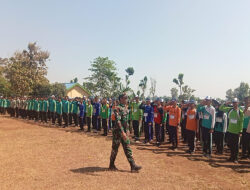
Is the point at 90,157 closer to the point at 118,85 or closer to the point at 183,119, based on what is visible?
the point at 183,119

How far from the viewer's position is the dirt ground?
4816 millimetres

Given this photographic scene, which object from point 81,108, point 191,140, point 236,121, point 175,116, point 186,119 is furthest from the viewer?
point 81,108

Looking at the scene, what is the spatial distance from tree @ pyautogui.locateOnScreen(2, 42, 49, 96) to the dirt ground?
68.8 feet

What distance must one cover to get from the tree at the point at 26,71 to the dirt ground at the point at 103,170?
2097cm

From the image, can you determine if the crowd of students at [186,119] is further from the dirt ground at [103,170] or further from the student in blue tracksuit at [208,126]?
the dirt ground at [103,170]

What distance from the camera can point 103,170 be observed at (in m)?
5.69

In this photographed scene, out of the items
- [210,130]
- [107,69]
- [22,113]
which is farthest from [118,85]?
[210,130]

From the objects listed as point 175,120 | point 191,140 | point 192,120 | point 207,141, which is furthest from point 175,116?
point 207,141

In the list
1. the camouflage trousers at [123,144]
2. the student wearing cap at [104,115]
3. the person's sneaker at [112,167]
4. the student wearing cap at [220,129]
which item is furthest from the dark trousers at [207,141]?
the student wearing cap at [104,115]

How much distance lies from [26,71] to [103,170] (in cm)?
2641

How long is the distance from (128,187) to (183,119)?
6.73 m

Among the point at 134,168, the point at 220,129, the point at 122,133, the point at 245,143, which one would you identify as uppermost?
the point at 122,133

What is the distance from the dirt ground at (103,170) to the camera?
15.8ft

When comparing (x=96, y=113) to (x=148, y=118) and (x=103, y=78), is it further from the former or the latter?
(x=103, y=78)
